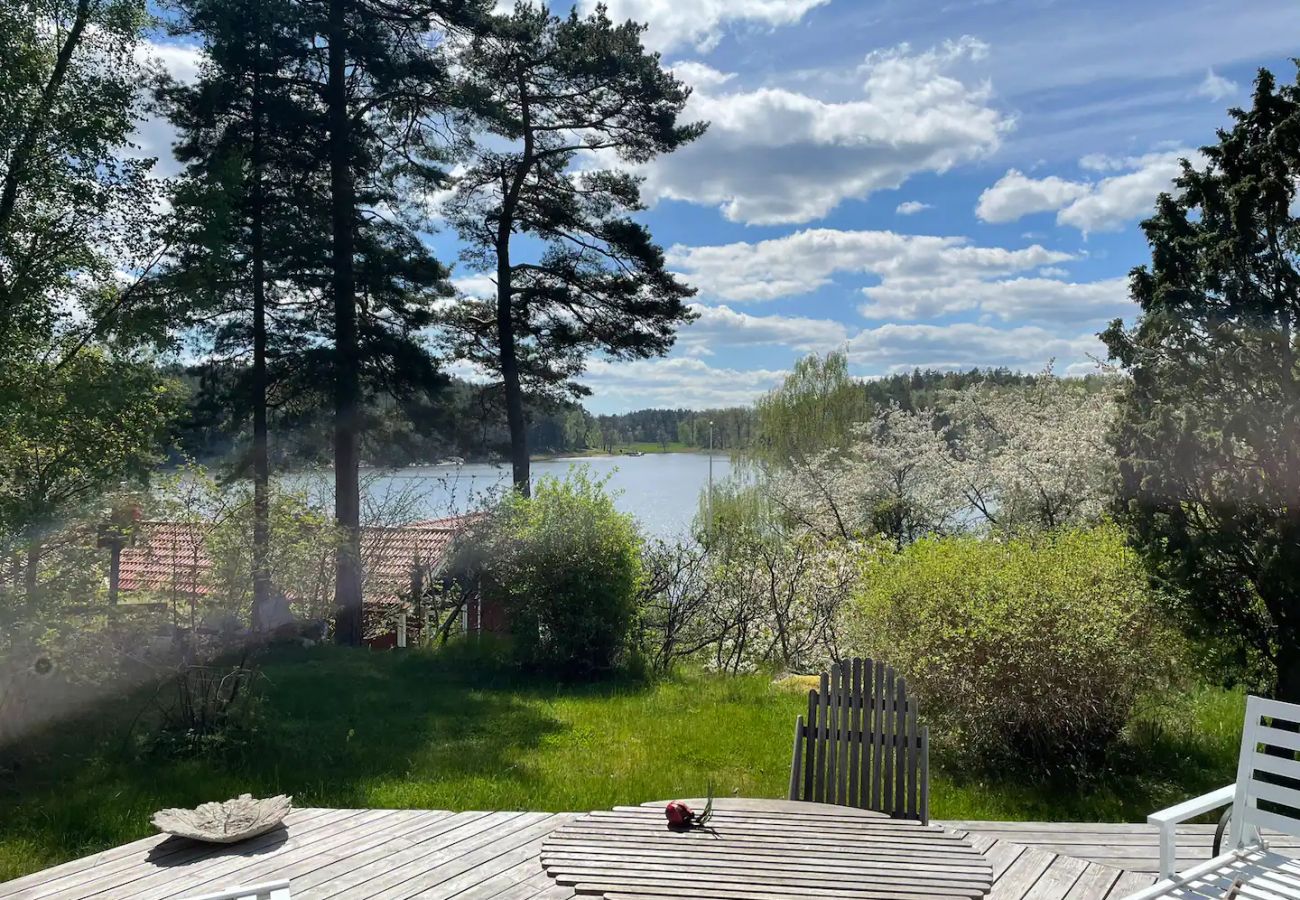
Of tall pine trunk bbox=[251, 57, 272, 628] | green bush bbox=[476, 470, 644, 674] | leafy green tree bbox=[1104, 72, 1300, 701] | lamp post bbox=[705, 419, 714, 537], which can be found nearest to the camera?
leafy green tree bbox=[1104, 72, 1300, 701]

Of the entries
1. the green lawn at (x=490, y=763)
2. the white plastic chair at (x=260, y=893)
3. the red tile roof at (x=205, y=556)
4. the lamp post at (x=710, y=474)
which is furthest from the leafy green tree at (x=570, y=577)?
the lamp post at (x=710, y=474)

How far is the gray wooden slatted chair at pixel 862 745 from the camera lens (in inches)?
144

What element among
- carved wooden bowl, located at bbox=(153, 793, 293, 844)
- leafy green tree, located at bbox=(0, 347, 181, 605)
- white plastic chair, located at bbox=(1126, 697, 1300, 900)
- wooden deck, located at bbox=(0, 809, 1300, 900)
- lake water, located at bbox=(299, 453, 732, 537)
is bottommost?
wooden deck, located at bbox=(0, 809, 1300, 900)

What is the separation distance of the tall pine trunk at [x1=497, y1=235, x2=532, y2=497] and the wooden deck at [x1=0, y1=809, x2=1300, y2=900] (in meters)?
8.91

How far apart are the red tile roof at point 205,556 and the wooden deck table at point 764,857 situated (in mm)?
6038

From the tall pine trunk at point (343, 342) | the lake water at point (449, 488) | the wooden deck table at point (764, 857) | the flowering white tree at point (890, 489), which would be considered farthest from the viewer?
the flowering white tree at point (890, 489)

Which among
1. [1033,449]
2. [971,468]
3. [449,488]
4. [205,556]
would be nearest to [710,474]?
[971,468]

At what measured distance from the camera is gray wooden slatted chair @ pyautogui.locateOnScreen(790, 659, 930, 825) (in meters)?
3.66

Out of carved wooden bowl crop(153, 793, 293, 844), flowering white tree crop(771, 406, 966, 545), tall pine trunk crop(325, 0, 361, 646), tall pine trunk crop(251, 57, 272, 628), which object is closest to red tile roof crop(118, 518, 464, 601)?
tall pine trunk crop(325, 0, 361, 646)

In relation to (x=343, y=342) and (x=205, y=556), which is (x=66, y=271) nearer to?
(x=205, y=556)

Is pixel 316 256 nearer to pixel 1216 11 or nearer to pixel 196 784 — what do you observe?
pixel 196 784

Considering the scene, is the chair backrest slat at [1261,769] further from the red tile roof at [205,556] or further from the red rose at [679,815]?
A: the red tile roof at [205,556]

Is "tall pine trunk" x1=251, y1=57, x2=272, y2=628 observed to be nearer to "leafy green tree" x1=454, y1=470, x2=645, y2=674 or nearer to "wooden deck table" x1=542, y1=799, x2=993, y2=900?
"leafy green tree" x1=454, y1=470, x2=645, y2=674

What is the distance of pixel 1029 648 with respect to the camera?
16.9 feet
